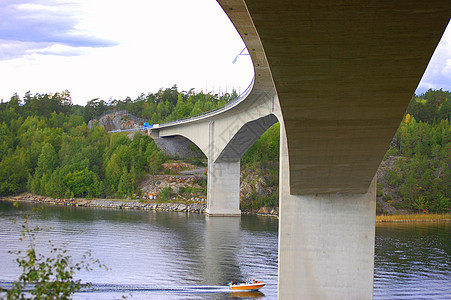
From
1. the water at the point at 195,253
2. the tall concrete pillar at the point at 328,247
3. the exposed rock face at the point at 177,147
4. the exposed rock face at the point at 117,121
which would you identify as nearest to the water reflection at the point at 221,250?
the water at the point at 195,253

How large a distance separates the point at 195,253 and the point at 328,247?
14.7m

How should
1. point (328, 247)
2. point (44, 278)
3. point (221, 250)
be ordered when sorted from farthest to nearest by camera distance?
1. point (221, 250)
2. point (328, 247)
3. point (44, 278)

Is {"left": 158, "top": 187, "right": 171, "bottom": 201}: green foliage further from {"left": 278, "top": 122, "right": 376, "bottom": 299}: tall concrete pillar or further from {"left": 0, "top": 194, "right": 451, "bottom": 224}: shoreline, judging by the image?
{"left": 278, "top": 122, "right": 376, "bottom": 299}: tall concrete pillar

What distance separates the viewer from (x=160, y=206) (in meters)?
64.4

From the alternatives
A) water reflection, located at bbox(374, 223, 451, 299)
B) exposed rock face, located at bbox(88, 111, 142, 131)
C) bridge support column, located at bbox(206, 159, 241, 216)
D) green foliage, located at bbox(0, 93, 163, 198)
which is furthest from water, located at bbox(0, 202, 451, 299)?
exposed rock face, located at bbox(88, 111, 142, 131)

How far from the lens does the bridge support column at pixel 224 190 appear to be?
56312 millimetres

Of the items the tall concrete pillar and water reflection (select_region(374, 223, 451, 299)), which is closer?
the tall concrete pillar

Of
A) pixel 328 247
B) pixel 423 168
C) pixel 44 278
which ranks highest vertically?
pixel 423 168

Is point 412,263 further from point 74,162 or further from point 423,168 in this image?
point 74,162

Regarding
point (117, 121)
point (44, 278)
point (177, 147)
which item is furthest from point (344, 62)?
point (117, 121)

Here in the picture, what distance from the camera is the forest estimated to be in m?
61.6

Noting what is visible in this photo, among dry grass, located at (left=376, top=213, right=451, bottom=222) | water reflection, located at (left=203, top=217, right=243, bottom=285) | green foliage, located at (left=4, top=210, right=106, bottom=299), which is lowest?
water reflection, located at (left=203, top=217, right=243, bottom=285)

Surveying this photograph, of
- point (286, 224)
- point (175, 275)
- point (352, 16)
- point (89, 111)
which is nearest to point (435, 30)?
point (352, 16)

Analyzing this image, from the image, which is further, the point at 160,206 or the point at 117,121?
the point at 117,121
